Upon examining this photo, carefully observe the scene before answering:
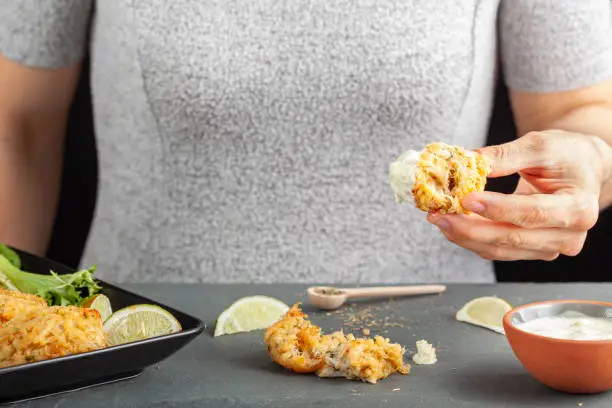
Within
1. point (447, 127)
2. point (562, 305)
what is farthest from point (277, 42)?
point (562, 305)

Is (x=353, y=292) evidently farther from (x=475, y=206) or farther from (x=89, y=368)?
(x=89, y=368)

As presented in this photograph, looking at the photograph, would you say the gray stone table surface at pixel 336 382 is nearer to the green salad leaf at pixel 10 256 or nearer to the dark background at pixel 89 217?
the green salad leaf at pixel 10 256

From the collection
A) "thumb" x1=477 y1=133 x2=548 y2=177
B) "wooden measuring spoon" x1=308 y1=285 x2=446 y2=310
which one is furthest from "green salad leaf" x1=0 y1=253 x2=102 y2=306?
"thumb" x1=477 y1=133 x2=548 y2=177

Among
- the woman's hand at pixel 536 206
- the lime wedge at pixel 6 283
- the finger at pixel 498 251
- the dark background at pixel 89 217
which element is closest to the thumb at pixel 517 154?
the woman's hand at pixel 536 206

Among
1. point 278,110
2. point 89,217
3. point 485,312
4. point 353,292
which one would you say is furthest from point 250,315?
point 89,217

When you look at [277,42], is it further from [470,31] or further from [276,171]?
[470,31]

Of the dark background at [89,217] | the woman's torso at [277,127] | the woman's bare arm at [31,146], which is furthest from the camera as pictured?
the dark background at [89,217]

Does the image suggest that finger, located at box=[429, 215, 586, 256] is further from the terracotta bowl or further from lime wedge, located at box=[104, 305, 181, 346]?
lime wedge, located at box=[104, 305, 181, 346]
